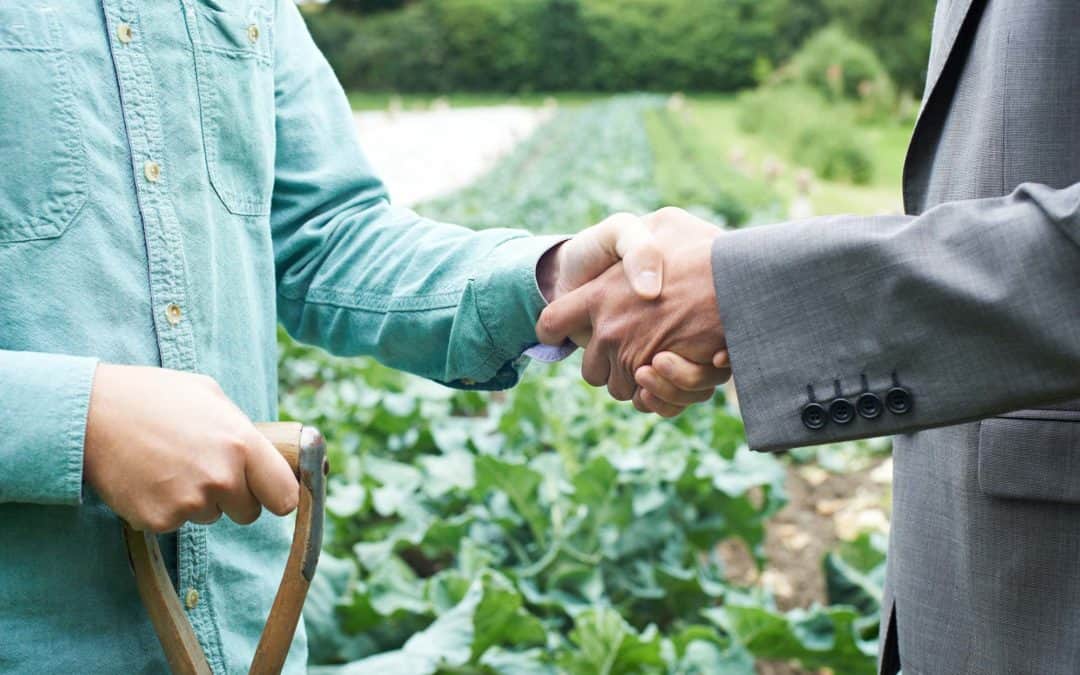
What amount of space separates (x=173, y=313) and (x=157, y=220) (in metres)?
0.11

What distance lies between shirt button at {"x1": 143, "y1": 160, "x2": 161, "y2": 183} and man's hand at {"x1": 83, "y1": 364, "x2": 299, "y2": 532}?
27cm

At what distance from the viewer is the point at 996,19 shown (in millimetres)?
1443

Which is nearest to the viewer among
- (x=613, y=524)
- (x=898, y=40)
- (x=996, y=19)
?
(x=996, y=19)

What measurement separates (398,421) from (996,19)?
318 cm

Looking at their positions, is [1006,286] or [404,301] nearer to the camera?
[1006,286]

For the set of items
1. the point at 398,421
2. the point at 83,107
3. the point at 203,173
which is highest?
the point at 83,107

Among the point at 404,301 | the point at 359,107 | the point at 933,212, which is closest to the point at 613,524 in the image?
the point at 404,301

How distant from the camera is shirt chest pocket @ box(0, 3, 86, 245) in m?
1.28

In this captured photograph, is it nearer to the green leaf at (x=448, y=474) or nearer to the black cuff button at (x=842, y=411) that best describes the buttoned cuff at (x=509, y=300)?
the black cuff button at (x=842, y=411)

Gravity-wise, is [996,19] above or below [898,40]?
above

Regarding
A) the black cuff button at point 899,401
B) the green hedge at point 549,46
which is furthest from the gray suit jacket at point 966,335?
the green hedge at point 549,46

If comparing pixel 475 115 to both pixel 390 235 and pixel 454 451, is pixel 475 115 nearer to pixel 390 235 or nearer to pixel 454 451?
pixel 454 451

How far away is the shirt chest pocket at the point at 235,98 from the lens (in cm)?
147

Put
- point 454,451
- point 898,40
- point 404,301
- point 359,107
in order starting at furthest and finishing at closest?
point 359,107
point 898,40
point 454,451
point 404,301
